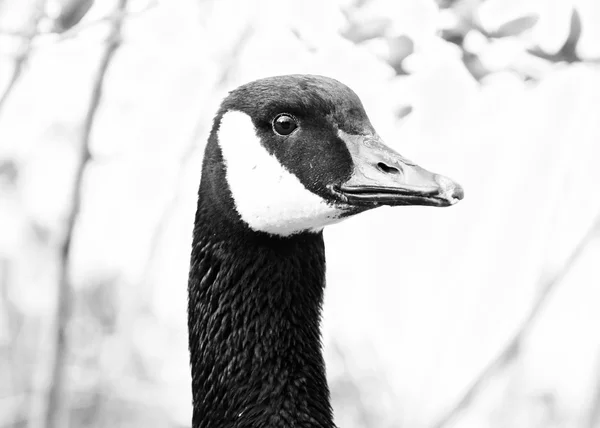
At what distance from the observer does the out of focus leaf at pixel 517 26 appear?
10.8ft

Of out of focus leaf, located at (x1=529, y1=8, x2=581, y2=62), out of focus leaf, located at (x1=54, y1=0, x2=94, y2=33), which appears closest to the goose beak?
out of focus leaf, located at (x1=529, y1=8, x2=581, y2=62)

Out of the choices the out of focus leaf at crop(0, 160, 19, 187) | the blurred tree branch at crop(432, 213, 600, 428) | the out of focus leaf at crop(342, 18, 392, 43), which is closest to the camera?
the out of focus leaf at crop(342, 18, 392, 43)

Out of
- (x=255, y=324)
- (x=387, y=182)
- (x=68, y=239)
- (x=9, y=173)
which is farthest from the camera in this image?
(x=9, y=173)

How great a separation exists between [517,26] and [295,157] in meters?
1.26

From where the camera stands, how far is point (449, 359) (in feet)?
18.9

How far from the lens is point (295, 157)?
8.80ft

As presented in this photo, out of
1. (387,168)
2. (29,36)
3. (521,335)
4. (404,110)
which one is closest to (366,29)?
(404,110)

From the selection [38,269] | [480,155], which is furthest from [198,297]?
[38,269]

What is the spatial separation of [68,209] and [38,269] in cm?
253

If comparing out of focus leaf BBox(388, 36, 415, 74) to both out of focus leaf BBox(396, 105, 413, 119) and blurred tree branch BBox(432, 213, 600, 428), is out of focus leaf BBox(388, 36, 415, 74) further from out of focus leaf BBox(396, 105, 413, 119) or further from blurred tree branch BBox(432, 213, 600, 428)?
blurred tree branch BBox(432, 213, 600, 428)

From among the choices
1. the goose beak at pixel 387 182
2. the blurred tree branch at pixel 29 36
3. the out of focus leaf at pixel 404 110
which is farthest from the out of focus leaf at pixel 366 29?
the blurred tree branch at pixel 29 36

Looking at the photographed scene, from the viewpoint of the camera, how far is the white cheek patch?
2.62 metres

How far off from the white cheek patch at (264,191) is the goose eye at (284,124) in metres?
0.08

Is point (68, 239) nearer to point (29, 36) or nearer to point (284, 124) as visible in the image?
point (29, 36)
